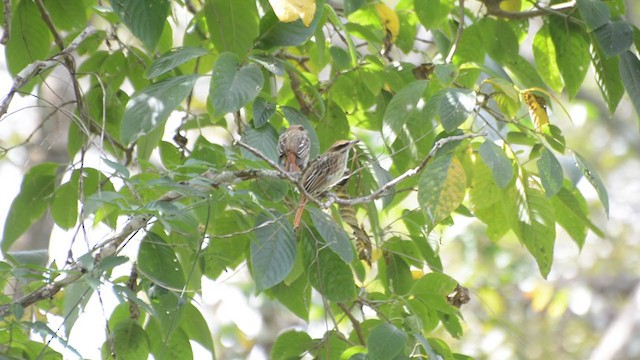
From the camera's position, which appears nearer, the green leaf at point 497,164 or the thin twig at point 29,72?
the green leaf at point 497,164

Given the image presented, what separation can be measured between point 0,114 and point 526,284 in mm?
9172

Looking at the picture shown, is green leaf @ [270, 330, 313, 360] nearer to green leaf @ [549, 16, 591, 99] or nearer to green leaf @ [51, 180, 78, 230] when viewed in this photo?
green leaf @ [51, 180, 78, 230]

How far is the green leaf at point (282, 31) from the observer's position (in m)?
3.18

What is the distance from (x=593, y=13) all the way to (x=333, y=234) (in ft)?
4.81

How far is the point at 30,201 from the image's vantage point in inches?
144

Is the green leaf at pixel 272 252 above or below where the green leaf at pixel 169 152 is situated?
above

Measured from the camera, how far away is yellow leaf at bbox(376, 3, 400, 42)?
13.5 feet

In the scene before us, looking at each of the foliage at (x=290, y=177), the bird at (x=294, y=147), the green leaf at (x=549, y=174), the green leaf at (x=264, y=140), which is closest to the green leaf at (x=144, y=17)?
the foliage at (x=290, y=177)

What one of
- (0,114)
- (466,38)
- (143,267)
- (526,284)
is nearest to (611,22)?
(466,38)

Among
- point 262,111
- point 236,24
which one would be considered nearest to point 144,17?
point 236,24

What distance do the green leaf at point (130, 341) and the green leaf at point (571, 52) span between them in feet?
6.69

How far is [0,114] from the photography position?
112 inches

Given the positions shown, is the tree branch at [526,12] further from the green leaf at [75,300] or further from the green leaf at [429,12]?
the green leaf at [75,300]

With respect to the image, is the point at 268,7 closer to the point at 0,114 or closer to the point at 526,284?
the point at 0,114
